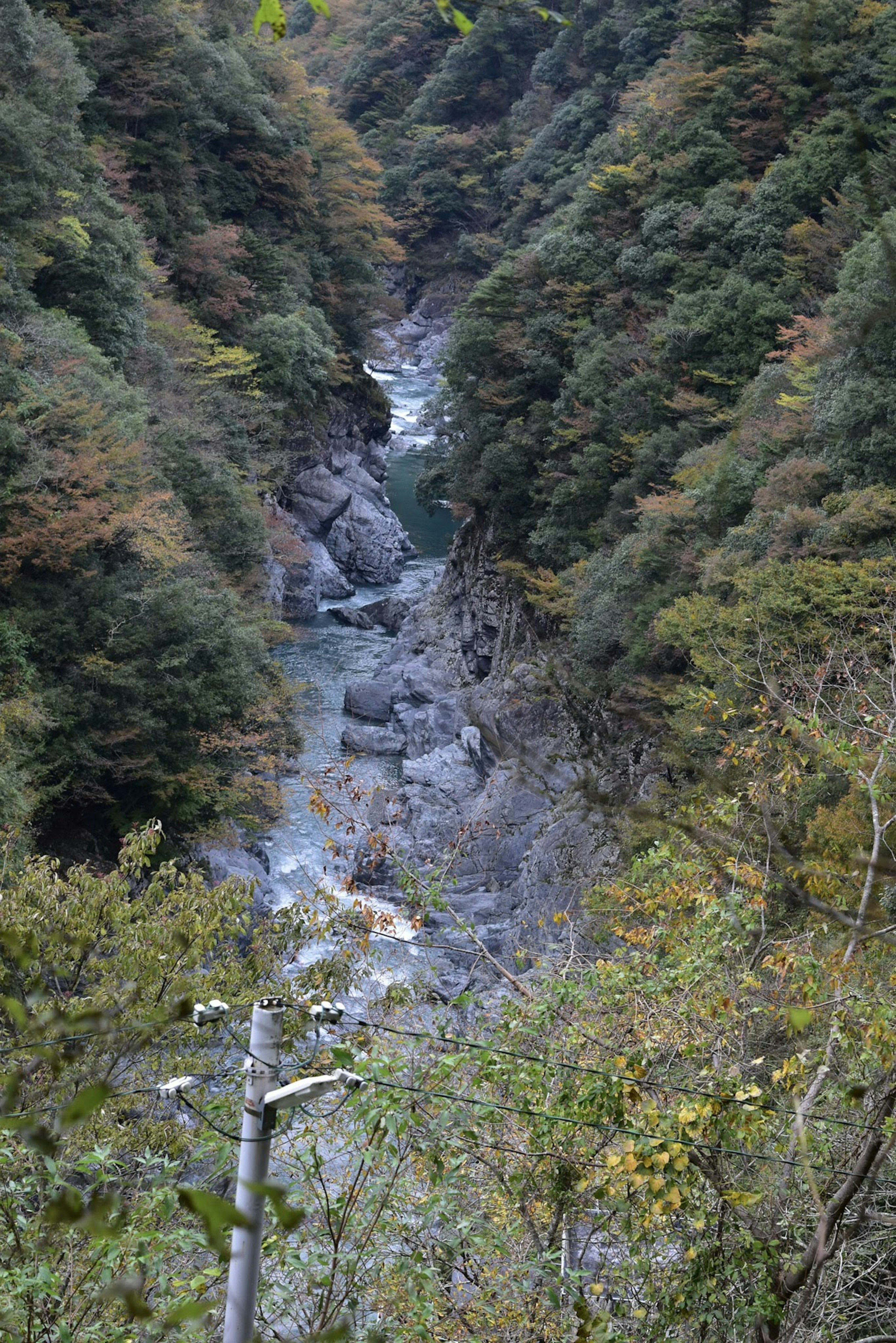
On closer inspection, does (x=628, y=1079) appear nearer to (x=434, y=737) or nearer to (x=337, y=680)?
(x=434, y=737)

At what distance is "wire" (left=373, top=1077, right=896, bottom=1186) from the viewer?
3.22 m

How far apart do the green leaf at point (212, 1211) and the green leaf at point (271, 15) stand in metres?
1.41

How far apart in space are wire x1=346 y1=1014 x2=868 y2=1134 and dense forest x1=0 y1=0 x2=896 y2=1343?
5 cm

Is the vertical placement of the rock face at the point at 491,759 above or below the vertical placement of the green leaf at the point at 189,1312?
below

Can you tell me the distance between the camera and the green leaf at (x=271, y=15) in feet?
4.57

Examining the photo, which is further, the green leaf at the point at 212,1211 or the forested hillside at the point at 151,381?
the forested hillside at the point at 151,381


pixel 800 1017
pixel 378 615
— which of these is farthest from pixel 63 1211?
pixel 378 615

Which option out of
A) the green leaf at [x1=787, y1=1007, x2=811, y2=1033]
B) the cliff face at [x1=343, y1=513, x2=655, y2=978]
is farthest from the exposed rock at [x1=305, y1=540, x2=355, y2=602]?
the green leaf at [x1=787, y1=1007, x2=811, y2=1033]

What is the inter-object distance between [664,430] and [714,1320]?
14.1 m

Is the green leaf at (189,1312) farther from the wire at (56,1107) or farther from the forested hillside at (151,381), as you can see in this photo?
the forested hillside at (151,381)

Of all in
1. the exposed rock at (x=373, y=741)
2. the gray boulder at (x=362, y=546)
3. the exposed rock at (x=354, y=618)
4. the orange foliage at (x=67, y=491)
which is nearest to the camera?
the orange foliage at (x=67, y=491)

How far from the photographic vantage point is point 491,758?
1791 cm

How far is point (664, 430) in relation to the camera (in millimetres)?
16125

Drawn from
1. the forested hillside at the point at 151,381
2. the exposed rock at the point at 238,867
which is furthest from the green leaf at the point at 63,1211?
the exposed rock at the point at 238,867
